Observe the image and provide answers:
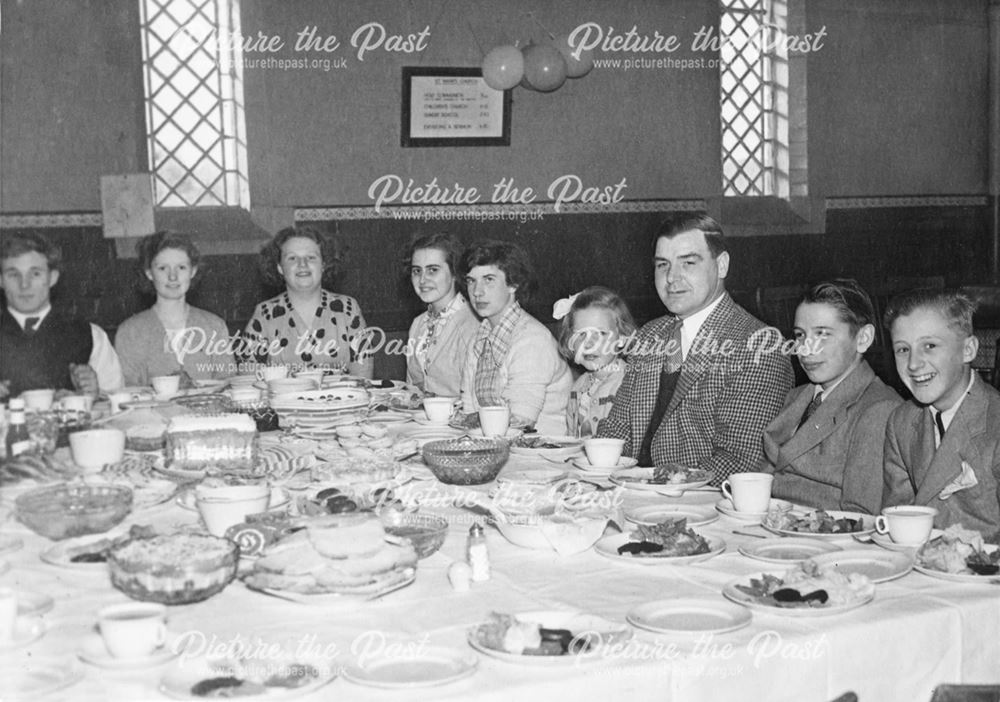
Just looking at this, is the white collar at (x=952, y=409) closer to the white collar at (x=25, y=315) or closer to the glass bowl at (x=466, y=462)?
the glass bowl at (x=466, y=462)

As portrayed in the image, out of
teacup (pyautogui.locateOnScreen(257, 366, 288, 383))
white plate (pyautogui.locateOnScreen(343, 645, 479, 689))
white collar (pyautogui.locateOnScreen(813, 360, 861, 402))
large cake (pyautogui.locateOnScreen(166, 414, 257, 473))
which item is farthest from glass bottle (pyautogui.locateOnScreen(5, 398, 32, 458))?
teacup (pyautogui.locateOnScreen(257, 366, 288, 383))

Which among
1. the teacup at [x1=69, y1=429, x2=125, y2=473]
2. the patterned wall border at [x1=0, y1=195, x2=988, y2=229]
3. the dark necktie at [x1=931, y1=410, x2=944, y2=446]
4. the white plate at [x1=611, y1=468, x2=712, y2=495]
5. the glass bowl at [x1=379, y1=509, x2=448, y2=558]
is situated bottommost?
the glass bowl at [x1=379, y1=509, x2=448, y2=558]

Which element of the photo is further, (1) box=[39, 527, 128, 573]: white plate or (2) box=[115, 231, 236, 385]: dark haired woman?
(2) box=[115, 231, 236, 385]: dark haired woman

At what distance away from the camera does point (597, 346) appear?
Answer: 420cm

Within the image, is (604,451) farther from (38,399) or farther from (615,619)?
(38,399)

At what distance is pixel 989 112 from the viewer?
1026 centimetres

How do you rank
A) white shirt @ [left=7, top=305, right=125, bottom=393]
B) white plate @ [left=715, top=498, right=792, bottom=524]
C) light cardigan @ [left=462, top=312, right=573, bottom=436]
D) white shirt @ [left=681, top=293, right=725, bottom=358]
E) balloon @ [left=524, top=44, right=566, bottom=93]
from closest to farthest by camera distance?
white plate @ [left=715, top=498, right=792, bottom=524] → white shirt @ [left=7, top=305, right=125, bottom=393] → white shirt @ [left=681, top=293, right=725, bottom=358] → light cardigan @ [left=462, top=312, right=573, bottom=436] → balloon @ [left=524, top=44, right=566, bottom=93]

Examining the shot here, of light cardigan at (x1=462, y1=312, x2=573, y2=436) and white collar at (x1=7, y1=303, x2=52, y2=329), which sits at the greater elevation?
white collar at (x1=7, y1=303, x2=52, y2=329)

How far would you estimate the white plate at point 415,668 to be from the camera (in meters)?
1.49

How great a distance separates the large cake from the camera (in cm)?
279

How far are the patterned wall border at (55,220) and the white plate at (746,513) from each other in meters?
5.74

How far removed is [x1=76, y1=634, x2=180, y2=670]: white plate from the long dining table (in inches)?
0.4

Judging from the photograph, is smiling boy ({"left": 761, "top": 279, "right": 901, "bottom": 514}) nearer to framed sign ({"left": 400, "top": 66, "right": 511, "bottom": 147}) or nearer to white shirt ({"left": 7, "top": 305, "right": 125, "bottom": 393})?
white shirt ({"left": 7, "top": 305, "right": 125, "bottom": 393})

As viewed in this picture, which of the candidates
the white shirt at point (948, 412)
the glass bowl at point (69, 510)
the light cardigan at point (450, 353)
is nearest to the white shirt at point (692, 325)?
the white shirt at point (948, 412)
